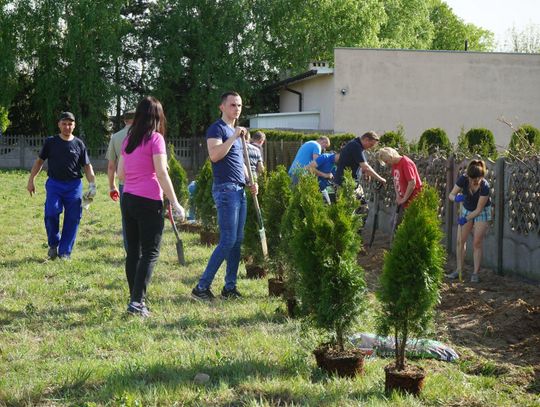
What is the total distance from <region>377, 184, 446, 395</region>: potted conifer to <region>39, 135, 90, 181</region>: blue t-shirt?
641cm

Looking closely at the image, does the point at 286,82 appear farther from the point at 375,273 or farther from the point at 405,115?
the point at 375,273

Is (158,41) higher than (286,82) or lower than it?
higher

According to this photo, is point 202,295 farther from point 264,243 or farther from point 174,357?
point 174,357

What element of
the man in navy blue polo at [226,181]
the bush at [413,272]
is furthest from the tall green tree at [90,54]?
the bush at [413,272]

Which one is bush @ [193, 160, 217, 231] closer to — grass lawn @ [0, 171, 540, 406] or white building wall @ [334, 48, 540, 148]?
grass lawn @ [0, 171, 540, 406]

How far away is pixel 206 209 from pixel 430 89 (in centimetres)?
2052

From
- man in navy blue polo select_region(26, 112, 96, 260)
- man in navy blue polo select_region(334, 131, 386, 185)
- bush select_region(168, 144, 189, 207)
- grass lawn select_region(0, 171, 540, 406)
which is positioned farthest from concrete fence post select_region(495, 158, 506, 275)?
bush select_region(168, 144, 189, 207)

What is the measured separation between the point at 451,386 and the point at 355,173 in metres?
6.57

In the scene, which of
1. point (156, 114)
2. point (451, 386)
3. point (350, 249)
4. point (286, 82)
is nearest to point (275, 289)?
point (156, 114)

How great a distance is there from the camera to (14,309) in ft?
23.7

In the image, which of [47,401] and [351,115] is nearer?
[47,401]

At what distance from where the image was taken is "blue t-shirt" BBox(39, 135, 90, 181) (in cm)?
1023

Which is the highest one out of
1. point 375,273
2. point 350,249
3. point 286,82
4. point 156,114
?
point 286,82

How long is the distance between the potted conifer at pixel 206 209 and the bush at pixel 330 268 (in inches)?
280
